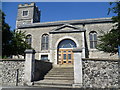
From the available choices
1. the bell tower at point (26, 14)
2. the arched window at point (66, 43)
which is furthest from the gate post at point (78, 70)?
the bell tower at point (26, 14)

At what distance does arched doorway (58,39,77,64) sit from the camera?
1688cm

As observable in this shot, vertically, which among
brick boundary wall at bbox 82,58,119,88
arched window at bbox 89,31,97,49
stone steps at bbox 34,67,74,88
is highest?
arched window at bbox 89,31,97,49

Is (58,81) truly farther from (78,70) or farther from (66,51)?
(66,51)

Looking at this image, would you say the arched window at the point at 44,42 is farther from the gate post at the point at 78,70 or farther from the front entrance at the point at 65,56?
the gate post at the point at 78,70

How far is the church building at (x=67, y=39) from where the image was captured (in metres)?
16.9

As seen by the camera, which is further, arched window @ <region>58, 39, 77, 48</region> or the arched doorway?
arched window @ <region>58, 39, 77, 48</region>

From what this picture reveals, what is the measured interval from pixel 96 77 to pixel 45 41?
41.7ft

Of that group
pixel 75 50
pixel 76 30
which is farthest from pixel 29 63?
pixel 76 30

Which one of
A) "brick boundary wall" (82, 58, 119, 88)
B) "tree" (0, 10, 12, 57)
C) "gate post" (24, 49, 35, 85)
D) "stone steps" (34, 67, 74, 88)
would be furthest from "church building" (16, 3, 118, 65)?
"brick boundary wall" (82, 58, 119, 88)

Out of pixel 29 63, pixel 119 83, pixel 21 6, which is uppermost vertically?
pixel 21 6

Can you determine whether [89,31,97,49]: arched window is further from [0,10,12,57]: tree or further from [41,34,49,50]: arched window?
[0,10,12,57]: tree

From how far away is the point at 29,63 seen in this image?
958 centimetres

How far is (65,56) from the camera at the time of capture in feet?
56.2

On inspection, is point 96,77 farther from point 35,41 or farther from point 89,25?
point 35,41
